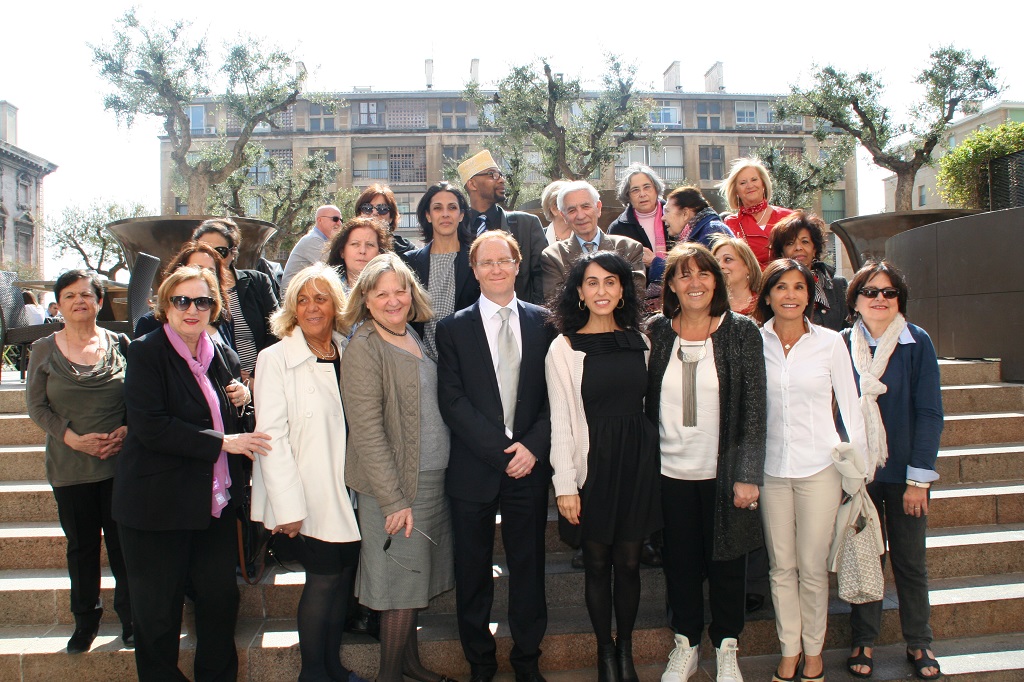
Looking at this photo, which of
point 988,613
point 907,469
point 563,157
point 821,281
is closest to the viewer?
point 907,469

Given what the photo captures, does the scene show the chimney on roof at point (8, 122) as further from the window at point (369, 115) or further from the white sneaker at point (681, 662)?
the white sneaker at point (681, 662)

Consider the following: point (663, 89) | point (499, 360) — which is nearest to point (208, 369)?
point (499, 360)

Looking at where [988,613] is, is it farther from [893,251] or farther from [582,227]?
[893,251]

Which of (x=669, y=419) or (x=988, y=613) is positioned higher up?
(x=669, y=419)

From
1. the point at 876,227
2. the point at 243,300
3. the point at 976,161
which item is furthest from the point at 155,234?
the point at 976,161

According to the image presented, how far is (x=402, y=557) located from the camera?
308 centimetres

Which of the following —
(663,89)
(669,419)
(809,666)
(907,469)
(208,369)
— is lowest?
(809,666)

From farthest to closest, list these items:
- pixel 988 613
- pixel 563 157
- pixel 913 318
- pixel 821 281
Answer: pixel 563 157 < pixel 913 318 < pixel 821 281 < pixel 988 613

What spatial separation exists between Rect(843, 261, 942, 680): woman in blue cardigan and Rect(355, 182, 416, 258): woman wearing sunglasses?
9.21 feet

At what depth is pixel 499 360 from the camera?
10.7ft

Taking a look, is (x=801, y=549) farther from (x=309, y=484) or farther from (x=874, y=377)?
(x=309, y=484)

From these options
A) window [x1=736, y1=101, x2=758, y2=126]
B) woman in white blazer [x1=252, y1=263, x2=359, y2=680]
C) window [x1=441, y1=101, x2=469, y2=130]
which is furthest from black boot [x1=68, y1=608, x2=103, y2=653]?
window [x1=736, y1=101, x2=758, y2=126]

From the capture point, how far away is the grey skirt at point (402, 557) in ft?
10.1

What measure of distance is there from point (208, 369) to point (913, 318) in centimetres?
723
